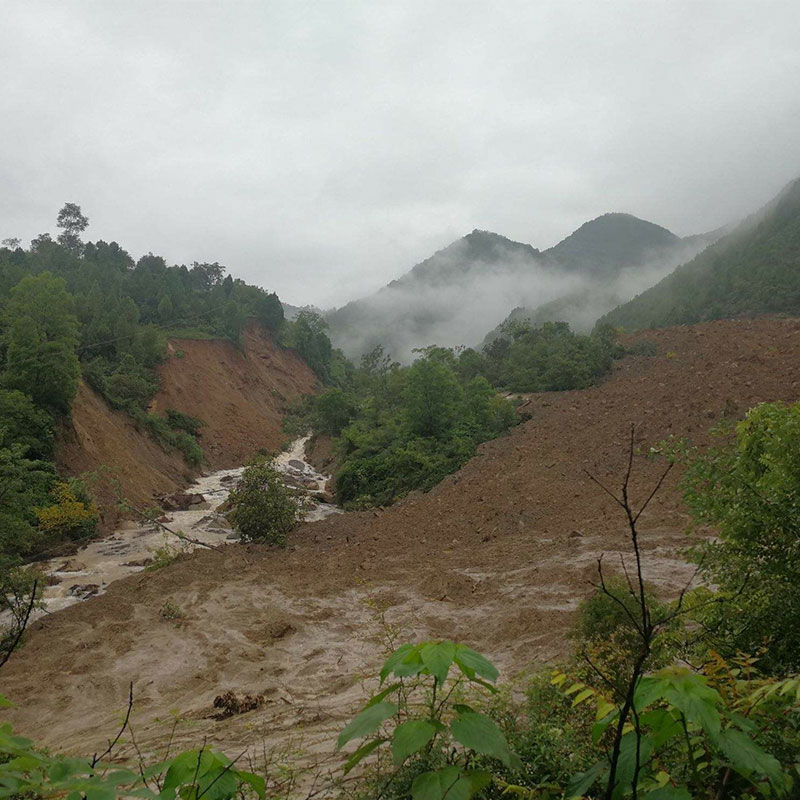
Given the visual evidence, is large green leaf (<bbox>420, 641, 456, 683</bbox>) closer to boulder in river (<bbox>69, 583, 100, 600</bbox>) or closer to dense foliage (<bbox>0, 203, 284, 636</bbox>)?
dense foliage (<bbox>0, 203, 284, 636</bbox>)

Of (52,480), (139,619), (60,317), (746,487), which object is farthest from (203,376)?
(746,487)

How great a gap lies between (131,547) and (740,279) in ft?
153

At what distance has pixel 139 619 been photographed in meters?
9.92

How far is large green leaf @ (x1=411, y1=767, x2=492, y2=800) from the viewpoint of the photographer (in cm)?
148

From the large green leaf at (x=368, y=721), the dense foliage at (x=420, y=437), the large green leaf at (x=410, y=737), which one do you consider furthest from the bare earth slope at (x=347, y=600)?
the large green leaf at (x=410, y=737)

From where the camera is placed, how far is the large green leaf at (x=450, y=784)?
1.48 m

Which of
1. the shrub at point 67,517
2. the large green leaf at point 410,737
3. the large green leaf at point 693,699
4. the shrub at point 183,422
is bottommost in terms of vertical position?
the shrub at point 67,517

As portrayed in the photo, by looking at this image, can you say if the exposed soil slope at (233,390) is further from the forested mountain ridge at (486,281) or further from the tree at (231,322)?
the forested mountain ridge at (486,281)

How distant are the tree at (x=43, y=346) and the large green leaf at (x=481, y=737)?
23.5 m

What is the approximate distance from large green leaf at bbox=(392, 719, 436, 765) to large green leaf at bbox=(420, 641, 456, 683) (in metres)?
0.14

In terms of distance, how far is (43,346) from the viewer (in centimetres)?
2084

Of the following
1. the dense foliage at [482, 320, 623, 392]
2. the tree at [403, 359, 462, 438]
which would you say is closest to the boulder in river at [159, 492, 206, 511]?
the tree at [403, 359, 462, 438]

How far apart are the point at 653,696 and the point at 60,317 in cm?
2570

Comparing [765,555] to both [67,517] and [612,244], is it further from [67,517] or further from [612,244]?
[612,244]
